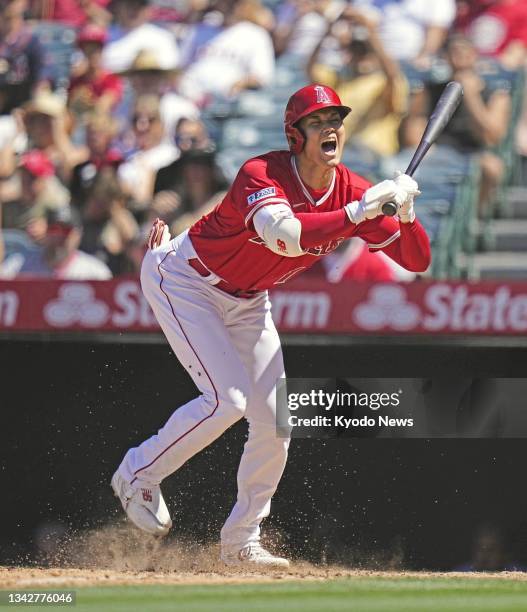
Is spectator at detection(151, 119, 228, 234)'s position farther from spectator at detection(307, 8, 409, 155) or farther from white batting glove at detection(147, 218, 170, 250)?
white batting glove at detection(147, 218, 170, 250)

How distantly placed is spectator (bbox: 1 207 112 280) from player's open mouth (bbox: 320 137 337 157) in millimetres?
3645

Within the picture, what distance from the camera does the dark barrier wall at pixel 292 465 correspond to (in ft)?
20.5

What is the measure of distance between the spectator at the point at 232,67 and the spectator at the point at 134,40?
0.26 m

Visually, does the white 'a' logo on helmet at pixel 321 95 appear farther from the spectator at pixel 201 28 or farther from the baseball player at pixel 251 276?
the spectator at pixel 201 28

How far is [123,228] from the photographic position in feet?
27.9

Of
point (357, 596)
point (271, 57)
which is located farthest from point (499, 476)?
point (271, 57)

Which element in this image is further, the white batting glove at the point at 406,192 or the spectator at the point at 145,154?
the spectator at the point at 145,154

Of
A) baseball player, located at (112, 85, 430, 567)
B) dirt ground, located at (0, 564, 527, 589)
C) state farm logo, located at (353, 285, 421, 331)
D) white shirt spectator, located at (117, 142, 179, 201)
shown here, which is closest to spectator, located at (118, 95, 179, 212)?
white shirt spectator, located at (117, 142, 179, 201)

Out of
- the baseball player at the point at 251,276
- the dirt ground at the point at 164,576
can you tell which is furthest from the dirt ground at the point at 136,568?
the baseball player at the point at 251,276

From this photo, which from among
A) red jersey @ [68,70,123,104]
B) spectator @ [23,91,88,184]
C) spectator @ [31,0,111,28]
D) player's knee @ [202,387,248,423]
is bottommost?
player's knee @ [202,387,248,423]

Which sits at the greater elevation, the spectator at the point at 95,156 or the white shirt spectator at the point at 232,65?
the white shirt spectator at the point at 232,65

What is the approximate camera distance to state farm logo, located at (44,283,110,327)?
6.40 meters

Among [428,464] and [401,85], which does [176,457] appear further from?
[401,85]

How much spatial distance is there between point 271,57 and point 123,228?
200 cm
